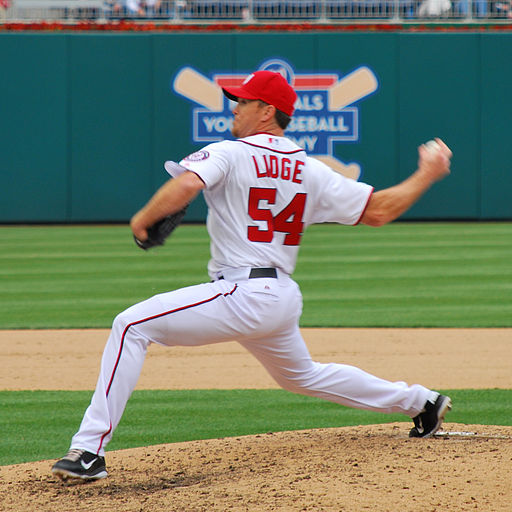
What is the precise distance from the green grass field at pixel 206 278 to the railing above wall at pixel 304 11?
13.7 feet

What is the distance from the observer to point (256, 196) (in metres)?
3.94

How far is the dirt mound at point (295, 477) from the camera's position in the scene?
3.64 metres

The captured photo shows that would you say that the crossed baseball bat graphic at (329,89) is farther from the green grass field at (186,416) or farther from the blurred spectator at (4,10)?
the green grass field at (186,416)

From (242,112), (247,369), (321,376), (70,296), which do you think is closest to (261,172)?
(242,112)

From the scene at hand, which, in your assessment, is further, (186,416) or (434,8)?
(434,8)

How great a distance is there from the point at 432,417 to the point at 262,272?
4.09 ft

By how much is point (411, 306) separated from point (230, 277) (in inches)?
226

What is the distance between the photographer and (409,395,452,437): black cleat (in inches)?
179

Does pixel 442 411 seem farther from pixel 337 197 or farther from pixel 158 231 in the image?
pixel 158 231

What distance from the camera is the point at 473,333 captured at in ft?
26.5

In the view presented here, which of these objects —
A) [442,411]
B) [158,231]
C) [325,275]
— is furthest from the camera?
[325,275]

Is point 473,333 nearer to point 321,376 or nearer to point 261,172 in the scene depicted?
point 321,376

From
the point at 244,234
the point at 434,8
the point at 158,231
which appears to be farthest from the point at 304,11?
the point at 158,231

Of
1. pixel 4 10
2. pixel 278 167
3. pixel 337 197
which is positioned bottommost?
pixel 337 197
